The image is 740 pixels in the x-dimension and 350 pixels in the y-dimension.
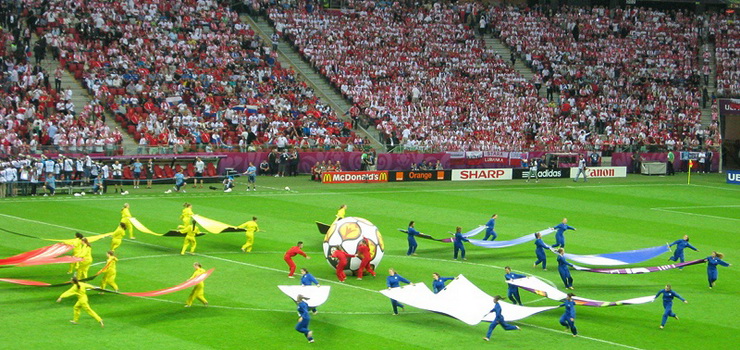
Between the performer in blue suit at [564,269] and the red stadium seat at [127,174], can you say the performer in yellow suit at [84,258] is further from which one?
the red stadium seat at [127,174]

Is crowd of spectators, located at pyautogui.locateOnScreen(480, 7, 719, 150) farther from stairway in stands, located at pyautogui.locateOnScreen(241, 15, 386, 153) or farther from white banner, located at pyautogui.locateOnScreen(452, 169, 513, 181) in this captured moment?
stairway in stands, located at pyautogui.locateOnScreen(241, 15, 386, 153)

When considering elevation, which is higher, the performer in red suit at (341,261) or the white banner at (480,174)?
the white banner at (480,174)

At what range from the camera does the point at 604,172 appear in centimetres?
6322

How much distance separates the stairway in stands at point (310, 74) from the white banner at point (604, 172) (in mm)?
12332

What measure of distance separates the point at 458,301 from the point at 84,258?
10.2m

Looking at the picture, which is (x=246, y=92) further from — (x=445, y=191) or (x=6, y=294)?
(x=6, y=294)

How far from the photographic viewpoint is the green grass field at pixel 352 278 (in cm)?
2202

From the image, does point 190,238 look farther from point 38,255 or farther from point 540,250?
point 540,250

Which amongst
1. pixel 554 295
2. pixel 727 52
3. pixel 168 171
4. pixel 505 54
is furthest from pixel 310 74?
pixel 554 295

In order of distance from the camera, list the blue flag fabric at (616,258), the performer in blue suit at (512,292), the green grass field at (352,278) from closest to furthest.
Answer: the green grass field at (352,278), the performer in blue suit at (512,292), the blue flag fabric at (616,258)

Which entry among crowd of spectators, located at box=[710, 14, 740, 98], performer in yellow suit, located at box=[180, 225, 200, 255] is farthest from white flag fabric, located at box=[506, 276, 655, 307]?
crowd of spectators, located at box=[710, 14, 740, 98]

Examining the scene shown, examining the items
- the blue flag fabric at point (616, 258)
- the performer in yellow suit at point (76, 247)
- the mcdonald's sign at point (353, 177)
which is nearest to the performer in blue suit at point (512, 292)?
the blue flag fabric at point (616, 258)

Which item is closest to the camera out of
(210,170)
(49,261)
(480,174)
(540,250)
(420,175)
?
(49,261)

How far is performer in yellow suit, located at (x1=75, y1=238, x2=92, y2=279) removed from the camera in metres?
26.3
